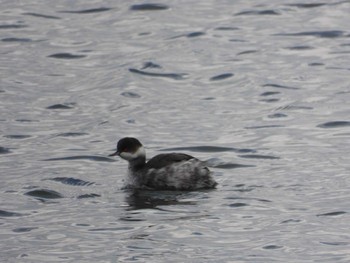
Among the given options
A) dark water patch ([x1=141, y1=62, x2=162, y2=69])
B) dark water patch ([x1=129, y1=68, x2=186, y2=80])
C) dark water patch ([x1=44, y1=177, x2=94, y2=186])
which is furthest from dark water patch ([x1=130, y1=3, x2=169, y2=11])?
dark water patch ([x1=44, y1=177, x2=94, y2=186])

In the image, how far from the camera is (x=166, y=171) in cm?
1418

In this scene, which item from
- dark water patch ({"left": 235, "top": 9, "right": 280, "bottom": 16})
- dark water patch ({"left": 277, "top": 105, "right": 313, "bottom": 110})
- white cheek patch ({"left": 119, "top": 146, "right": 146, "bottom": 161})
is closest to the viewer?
white cheek patch ({"left": 119, "top": 146, "right": 146, "bottom": 161})

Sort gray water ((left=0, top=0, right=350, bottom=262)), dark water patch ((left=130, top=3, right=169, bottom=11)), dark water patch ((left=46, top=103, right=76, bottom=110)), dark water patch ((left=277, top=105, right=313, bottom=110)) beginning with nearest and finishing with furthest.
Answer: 1. gray water ((left=0, top=0, right=350, bottom=262))
2. dark water patch ((left=277, top=105, right=313, bottom=110))
3. dark water patch ((left=46, top=103, right=76, bottom=110))
4. dark water patch ((left=130, top=3, right=169, bottom=11))

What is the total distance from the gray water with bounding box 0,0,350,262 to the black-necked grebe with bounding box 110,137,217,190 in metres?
0.15

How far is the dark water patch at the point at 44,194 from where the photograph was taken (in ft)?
45.3

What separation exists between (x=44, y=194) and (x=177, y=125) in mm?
3043

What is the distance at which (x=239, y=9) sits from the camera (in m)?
22.8

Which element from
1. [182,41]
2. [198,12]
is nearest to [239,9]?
[198,12]

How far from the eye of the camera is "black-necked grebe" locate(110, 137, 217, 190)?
13953 millimetres

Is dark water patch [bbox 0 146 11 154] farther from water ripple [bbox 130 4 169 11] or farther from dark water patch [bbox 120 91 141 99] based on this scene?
water ripple [bbox 130 4 169 11]

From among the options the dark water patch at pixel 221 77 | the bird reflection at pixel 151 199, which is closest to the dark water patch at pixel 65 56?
the dark water patch at pixel 221 77

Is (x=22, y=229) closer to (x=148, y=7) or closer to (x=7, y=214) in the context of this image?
(x=7, y=214)

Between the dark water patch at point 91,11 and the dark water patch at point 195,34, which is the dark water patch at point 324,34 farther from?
the dark water patch at point 91,11

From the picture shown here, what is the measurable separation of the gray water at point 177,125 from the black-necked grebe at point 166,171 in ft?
0.49
